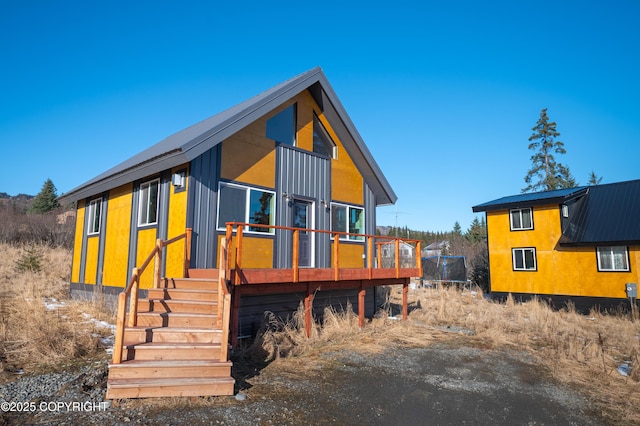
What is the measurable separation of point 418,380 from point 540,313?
Result: 9726 mm

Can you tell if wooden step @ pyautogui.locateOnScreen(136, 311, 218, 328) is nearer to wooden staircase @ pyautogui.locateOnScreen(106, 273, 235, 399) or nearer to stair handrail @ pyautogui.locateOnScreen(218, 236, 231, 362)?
wooden staircase @ pyautogui.locateOnScreen(106, 273, 235, 399)

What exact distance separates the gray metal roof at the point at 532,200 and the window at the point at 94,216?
56.7ft

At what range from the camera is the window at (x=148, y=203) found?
9.41 metres

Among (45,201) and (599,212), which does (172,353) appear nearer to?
(599,212)

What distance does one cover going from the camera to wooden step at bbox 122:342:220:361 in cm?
525

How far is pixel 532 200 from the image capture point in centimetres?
1809

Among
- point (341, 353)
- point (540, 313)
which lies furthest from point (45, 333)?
point (540, 313)

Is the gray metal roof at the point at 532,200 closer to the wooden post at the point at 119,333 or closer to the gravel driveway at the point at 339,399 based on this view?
the gravel driveway at the point at 339,399

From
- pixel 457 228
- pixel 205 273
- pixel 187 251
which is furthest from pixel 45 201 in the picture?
pixel 457 228

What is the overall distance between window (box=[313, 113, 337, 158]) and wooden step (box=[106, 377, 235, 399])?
8.13 meters

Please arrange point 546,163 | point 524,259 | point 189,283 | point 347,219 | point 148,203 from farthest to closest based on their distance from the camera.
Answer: point 546,163 → point 524,259 → point 347,219 → point 148,203 → point 189,283

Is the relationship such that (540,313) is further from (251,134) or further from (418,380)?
(251,134)

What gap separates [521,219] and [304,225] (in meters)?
12.8

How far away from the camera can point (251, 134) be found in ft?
32.5
